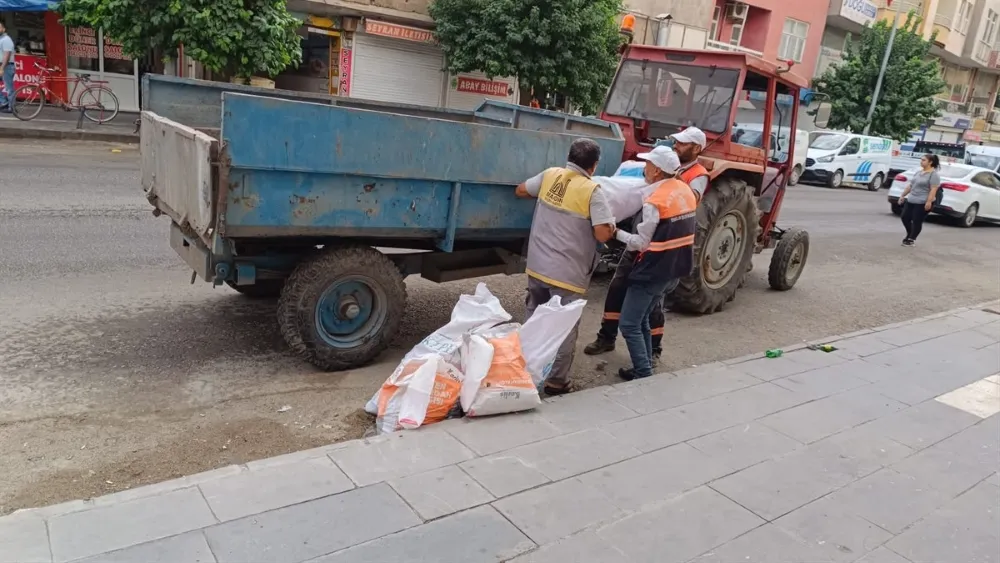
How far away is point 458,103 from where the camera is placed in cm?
2092

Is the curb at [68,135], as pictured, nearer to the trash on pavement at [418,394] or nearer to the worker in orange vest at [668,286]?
the worker in orange vest at [668,286]

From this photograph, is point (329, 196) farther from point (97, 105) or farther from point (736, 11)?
point (736, 11)

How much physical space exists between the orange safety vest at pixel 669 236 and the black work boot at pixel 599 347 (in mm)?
987

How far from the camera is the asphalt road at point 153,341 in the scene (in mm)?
3613

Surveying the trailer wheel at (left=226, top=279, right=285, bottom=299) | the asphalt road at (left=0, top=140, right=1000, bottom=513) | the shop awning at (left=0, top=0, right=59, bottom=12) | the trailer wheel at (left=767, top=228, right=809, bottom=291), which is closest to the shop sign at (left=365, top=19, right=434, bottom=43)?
the shop awning at (left=0, top=0, right=59, bottom=12)

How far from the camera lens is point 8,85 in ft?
45.8

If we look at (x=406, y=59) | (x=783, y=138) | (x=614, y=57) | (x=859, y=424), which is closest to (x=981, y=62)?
(x=614, y=57)

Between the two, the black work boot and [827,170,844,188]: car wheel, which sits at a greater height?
[827,170,844,188]: car wheel

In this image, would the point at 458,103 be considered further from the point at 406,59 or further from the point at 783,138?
the point at 783,138

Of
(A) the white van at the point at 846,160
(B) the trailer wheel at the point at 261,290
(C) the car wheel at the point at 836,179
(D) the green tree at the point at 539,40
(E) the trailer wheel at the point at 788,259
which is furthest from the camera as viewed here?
(C) the car wheel at the point at 836,179

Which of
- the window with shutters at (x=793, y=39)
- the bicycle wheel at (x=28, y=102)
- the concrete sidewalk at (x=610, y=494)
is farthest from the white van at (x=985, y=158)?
the bicycle wheel at (x=28, y=102)

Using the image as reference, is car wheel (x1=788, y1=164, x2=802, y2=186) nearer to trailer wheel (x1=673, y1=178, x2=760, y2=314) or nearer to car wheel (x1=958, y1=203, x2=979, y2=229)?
car wheel (x1=958, y1=203, x2=979, y2=229)

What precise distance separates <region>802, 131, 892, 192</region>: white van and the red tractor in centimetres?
1728

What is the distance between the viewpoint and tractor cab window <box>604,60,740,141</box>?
6.70 m
